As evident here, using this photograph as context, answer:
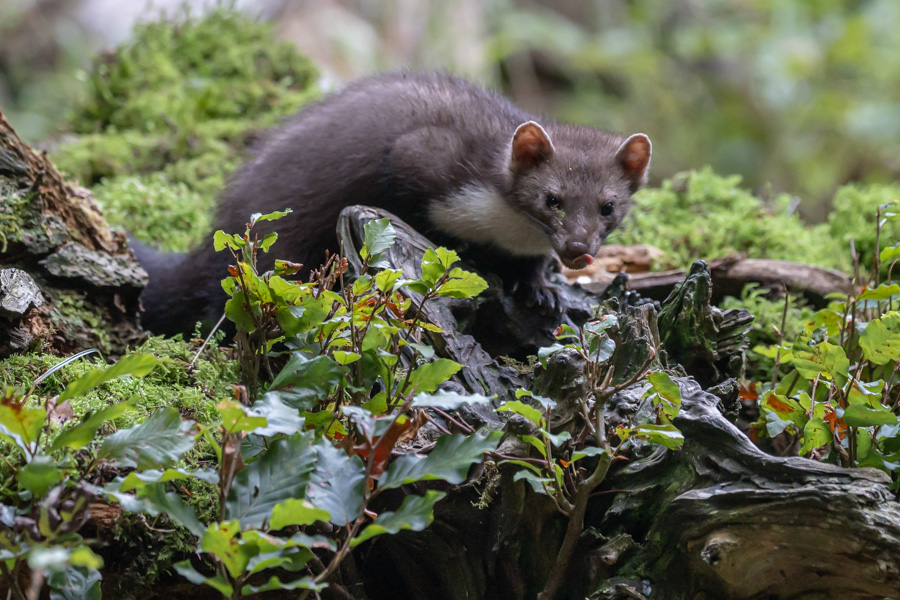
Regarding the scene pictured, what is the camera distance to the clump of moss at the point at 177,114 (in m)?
5.25

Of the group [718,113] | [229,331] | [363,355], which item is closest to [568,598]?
[363,355]

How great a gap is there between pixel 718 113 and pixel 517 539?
35.3ft

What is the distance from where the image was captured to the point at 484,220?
4.02 m

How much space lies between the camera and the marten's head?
3.82 metres

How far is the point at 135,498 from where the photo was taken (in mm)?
1775

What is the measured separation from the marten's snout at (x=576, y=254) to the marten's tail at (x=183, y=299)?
1.80m

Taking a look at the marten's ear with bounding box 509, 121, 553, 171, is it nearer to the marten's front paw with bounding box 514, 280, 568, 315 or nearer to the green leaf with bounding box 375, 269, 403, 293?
the marten's front paw with bounding box 514, 280, 568, 315

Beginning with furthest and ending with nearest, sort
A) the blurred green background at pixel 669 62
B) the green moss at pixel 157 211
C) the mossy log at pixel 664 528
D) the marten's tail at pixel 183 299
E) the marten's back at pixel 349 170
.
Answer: the blurred green background at pixel 669 62 → the green moss at pixel 157 211 → the marten's tail at pixel 183 299 → the marten's back at pixel 349 170 → the mossy log at pixel 664 528

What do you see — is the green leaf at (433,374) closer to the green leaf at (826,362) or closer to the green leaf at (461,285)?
the green leaf at (461,285)

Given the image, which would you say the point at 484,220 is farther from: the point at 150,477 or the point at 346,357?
the point at 150,477

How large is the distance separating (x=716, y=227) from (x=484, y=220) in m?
1.91

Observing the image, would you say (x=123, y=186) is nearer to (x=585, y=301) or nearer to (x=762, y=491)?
(x=585, y=301)

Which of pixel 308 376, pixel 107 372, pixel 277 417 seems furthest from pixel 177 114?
pixel 277 417

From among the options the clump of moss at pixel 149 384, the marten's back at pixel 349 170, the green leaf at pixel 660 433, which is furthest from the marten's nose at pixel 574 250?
the green leaf at pixel 660 433
